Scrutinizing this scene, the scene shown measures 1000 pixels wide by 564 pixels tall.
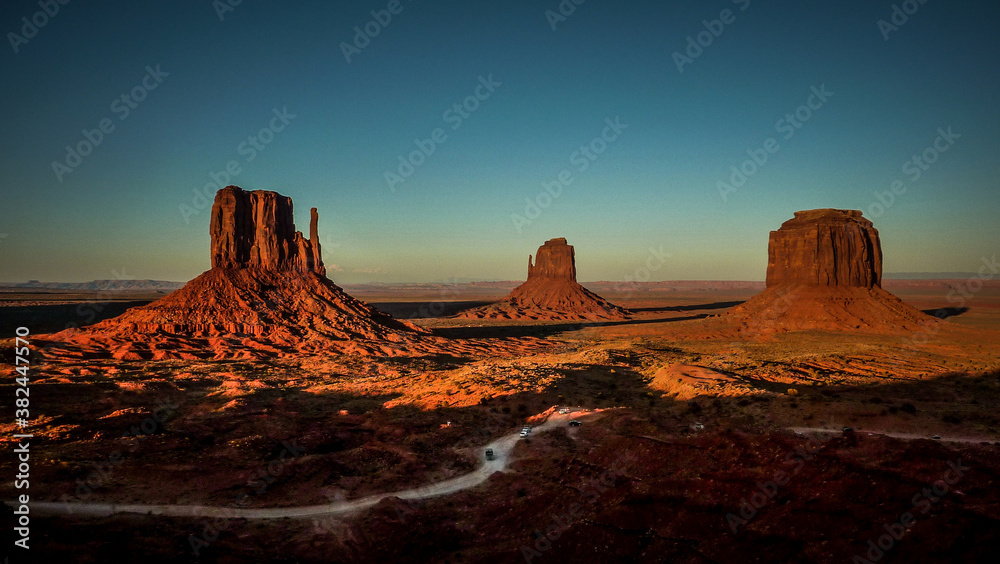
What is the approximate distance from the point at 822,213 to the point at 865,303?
14399 millimetres

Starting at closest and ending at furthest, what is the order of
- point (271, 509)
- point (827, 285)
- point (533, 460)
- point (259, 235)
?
1. point (271, 509)
2. point (533, 460)
3. point (259, 235)
4. point (827, 285)

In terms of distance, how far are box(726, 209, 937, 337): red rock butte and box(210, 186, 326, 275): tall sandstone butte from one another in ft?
169

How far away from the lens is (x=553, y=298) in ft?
343

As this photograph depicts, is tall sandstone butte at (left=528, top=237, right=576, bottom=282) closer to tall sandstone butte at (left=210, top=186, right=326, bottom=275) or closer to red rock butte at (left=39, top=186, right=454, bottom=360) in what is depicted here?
red rock butte at (left=39, top=186, right=454, bottom=360)

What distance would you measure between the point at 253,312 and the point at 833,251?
68.8 meters

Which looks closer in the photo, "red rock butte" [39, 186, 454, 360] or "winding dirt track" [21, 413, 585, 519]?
"winding dirt track" [21, 413, 585, 519]

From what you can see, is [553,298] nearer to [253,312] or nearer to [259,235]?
[259,235]

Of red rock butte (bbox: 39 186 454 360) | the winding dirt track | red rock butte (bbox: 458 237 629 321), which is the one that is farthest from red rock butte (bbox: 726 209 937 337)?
the winding dirt track

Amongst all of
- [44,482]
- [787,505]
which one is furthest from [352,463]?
[787,505]

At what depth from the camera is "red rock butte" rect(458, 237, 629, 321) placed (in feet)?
309

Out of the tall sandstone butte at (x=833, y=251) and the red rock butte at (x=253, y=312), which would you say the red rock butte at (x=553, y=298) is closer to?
the tall sandstone butte at (x=833, y=251)

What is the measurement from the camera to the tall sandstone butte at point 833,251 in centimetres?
6172

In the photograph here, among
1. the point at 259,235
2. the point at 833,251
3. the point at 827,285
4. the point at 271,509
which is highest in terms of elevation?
the point at 259,235

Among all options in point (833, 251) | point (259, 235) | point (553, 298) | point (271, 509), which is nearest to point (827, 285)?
point (833, 251)
